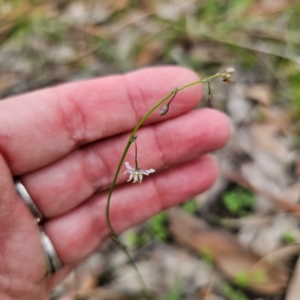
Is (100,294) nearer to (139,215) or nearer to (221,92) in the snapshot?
(139,215)

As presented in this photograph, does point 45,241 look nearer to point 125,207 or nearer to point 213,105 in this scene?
point 125,207

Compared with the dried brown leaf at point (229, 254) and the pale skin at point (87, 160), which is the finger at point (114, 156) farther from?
the dried brown leaf at point (229, 254)

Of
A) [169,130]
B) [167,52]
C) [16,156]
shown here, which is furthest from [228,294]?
[167,52]

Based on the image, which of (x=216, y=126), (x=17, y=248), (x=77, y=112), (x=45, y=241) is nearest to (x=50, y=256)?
(x=45, y=241)

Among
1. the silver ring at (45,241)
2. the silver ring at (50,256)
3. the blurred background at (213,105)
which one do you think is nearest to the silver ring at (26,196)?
the silver ring at (45,241)

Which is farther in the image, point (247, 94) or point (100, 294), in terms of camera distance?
point (247, 94)
